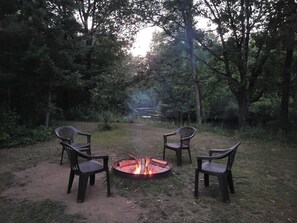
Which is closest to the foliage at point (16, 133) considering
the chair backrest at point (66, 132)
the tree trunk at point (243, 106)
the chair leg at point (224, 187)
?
the chair backrest at point (66, 132)

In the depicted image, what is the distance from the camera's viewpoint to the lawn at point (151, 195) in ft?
10.8

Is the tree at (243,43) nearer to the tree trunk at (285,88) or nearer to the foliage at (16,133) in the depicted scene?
the tree trunk at (285,88)

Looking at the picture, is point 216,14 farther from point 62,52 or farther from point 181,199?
point 181,199

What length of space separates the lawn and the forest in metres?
2.79

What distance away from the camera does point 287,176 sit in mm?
4938

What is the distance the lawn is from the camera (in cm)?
331

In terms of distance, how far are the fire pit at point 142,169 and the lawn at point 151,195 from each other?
102 millimetres

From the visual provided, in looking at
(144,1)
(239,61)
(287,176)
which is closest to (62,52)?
(144,1)

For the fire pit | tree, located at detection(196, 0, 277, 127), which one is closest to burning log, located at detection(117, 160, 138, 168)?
the fire pit

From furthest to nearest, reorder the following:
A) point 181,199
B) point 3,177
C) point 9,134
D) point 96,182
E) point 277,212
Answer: point 9,134 → point 3,177 → point 96,182 → point 181,199 → point 277,212

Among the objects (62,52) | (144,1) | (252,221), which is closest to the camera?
(252,221)

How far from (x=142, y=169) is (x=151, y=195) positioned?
75cm

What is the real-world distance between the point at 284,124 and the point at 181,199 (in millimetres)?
6813

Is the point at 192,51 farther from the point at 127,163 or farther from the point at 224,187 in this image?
the point at 224,187
